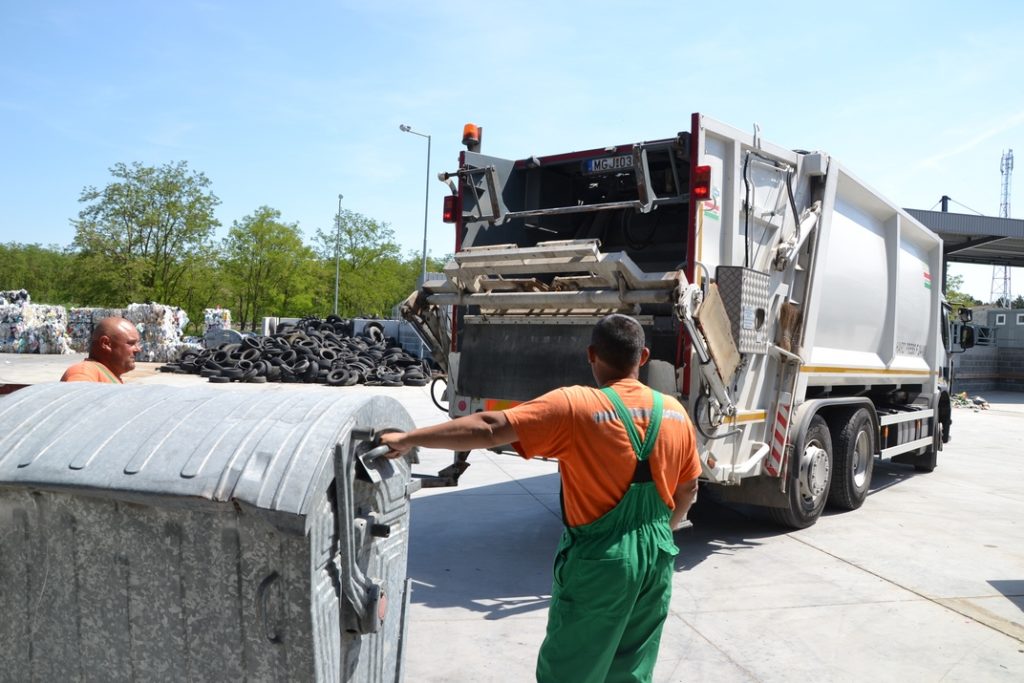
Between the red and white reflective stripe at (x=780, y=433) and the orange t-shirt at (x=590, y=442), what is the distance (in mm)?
3638

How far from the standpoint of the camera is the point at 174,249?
3709 centimetres

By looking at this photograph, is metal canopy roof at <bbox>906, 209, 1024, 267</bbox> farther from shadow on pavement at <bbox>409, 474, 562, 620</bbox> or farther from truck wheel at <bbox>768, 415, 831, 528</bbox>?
shadow on pavement at <bbox>409, 474, 562, 620</bbox>

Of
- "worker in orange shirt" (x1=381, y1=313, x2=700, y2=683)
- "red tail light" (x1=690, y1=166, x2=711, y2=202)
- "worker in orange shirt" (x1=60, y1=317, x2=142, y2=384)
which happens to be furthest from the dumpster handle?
"red tail light" (x1=690, y1=166, x2=711, y2=202)

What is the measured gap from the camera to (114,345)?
355 cm

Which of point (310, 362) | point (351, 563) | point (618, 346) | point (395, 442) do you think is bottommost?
point (310, 362)

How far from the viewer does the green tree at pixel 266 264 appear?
39438mm

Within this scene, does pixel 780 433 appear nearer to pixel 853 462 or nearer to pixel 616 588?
pixel 853 462

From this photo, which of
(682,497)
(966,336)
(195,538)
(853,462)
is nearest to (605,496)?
(682,497)

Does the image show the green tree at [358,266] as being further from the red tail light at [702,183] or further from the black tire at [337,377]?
the red tail light at [702,183]

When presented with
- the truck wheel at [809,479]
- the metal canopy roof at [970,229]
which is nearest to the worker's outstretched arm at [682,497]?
the truck wheel at [809,479]

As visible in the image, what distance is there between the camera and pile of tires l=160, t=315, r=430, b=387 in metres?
18.4

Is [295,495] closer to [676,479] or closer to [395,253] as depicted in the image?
[676,479]

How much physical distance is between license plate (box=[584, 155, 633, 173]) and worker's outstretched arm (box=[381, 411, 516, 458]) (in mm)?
4059

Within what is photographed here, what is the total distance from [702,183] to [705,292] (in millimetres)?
713
